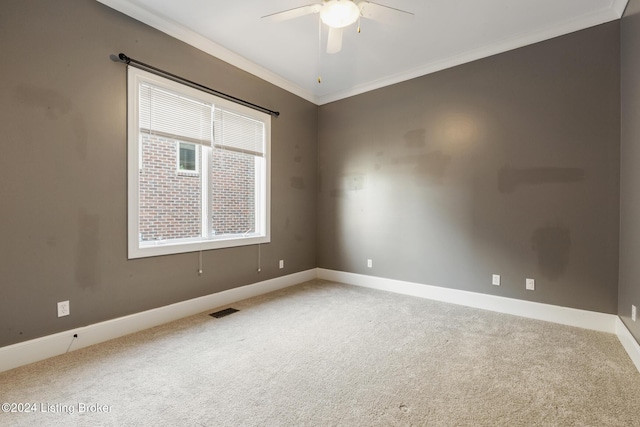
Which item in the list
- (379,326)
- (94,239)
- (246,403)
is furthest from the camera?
(379,326)

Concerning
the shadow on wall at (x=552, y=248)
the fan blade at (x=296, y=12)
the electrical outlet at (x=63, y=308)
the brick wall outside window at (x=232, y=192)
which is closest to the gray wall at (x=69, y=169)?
the electrical outlet at (x=63, y=308)

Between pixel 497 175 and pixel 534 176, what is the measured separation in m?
0.34

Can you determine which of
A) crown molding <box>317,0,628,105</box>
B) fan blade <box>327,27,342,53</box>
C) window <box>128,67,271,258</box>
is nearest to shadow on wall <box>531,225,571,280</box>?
crown molding <box>317,0,628,105</box>

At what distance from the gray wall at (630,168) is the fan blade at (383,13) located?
1.84m

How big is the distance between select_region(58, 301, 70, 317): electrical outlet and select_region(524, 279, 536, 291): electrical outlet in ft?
14.1

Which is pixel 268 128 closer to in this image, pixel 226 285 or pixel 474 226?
pixel 226 285

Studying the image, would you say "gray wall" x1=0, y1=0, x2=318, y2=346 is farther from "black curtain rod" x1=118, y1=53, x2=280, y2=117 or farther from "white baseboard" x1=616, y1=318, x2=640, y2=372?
"white baseboard" x1=616, y1=318, x2=640, y2=372

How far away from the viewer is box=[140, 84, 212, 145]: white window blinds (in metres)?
2.79

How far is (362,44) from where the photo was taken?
10.6 ft

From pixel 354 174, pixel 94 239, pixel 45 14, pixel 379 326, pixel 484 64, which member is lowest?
pixel 379 326

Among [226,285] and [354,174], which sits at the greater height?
[354,174]

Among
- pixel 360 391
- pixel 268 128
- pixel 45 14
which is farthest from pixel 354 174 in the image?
pixel 45 14

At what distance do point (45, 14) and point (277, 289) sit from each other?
11.7ft

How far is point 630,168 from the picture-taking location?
7.80ft
